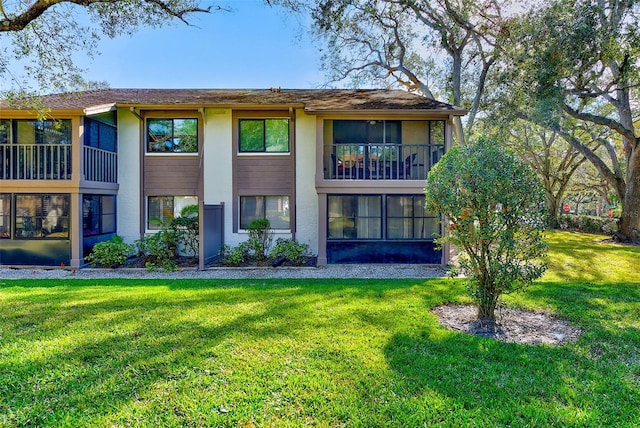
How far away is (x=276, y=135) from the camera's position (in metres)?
12.9

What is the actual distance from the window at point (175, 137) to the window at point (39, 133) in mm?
2515

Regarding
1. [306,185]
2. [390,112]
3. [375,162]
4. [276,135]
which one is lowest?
[306,185]

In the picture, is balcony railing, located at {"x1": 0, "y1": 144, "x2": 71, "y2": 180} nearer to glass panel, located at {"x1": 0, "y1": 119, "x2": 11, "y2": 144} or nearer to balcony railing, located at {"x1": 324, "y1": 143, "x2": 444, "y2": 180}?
glass panel, located at {"x1": 0, "y1": 119, "x2": 11, "y2": 144}

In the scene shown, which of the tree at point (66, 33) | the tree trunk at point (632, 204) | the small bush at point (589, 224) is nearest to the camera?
the tree at point (66, 33)

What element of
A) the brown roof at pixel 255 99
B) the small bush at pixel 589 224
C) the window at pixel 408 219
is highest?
the brown roof at pixel 255 99

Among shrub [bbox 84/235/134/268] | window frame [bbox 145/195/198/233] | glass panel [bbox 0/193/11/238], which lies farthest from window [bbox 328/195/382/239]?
glass panel [bbox 0/193/11/238]

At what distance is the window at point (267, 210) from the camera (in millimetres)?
12938

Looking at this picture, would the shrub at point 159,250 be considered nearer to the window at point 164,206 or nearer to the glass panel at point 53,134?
the window at point 164,206

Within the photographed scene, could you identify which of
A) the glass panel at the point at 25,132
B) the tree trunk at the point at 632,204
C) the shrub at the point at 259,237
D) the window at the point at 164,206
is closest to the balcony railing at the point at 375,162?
the shrub at the point at 259,237

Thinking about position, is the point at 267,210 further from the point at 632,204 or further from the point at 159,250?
the point at 632,204

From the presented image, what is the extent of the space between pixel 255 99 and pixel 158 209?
547cm

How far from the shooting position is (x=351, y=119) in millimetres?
12180

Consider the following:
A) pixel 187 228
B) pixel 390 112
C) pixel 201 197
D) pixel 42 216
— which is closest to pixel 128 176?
pixel 42 216

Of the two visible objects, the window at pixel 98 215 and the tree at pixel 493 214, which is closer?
the tree at pixel 493 214
